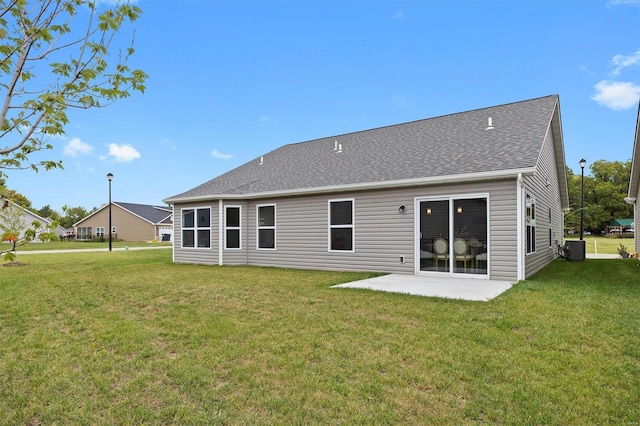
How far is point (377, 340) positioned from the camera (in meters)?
4.12

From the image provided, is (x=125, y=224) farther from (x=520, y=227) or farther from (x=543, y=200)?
(x=520, y=227)

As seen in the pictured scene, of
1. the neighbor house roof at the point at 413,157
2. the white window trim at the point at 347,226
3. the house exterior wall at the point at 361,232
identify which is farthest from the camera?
the white window trim at the point at 347,226

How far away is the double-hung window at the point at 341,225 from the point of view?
10492 mm

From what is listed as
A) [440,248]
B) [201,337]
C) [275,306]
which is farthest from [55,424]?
[440,248]

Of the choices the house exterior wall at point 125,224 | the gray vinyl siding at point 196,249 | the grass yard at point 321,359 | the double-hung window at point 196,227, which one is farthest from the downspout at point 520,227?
the house exterior wall at point 125,224

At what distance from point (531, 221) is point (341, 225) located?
5191 mm

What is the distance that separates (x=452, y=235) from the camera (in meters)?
8.76

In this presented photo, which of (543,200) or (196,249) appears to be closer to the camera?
(543,200)

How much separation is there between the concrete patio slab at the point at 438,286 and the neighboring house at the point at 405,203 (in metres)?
0.60

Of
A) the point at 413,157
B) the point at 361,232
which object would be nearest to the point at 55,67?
the point at 361,232

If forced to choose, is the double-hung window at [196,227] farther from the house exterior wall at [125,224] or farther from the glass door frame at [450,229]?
the house exterior wall at [125,224]

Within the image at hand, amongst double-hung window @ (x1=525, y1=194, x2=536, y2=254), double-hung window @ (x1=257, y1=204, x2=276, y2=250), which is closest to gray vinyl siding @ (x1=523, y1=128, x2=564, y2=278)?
double-hung window @ (x1=525, y1=194, x2=536, y2=254)

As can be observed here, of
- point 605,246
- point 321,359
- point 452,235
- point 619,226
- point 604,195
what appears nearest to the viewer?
point 321,359

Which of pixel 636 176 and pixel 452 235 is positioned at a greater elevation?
pixel 636 176
